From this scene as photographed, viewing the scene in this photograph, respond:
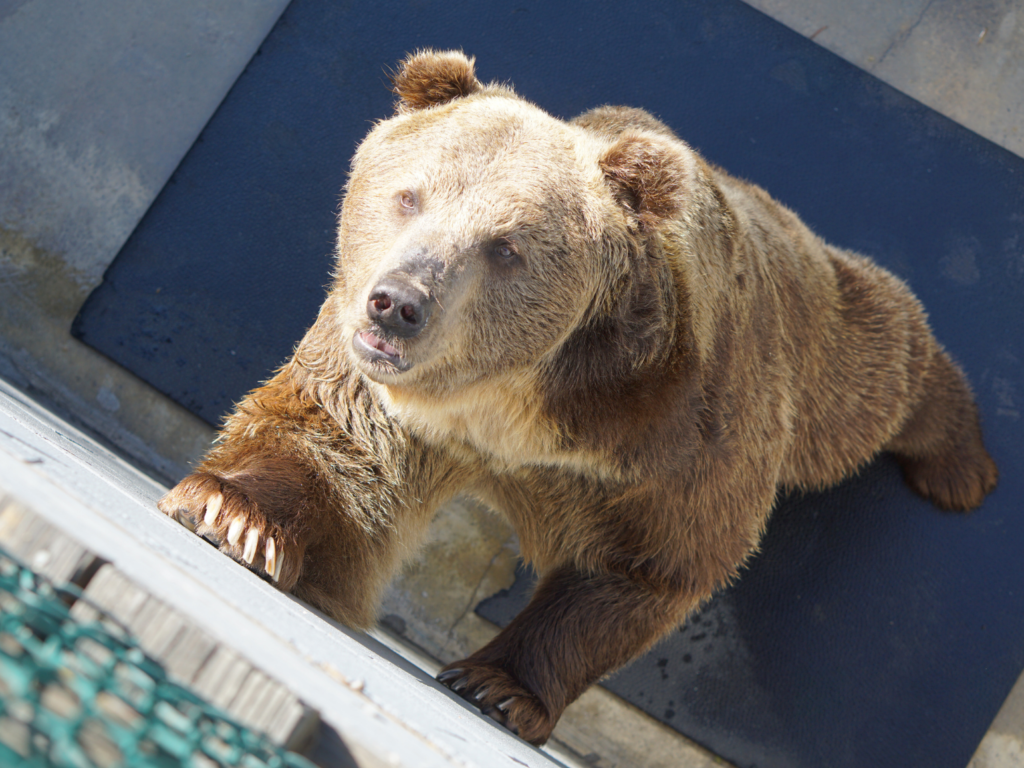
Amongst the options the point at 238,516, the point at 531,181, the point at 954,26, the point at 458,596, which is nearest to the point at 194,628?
the point at 238,516

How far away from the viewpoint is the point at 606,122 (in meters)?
2.87

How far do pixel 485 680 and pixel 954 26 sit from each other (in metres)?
4.31

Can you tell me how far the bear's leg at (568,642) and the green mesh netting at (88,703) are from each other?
1.48 meters

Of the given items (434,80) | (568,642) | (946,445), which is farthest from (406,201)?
(946,445)

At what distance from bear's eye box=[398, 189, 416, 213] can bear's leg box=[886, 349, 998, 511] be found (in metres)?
2.74

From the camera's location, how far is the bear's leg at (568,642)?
266 centimetres

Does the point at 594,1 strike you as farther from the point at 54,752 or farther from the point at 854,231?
the point at 54,752

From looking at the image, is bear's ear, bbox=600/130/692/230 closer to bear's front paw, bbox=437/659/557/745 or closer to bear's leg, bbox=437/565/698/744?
bear's leg, bbox=437/565/698/744

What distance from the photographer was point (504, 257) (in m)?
2.07

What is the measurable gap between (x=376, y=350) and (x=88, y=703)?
45.4 inches

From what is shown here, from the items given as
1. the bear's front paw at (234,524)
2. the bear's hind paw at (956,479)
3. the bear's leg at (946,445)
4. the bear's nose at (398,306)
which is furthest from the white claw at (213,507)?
the bear's hind paw at (956,479)

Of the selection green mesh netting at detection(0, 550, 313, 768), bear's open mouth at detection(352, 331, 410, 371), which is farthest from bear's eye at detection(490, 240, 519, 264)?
green mesh netting at detection(0, 550, 313, 768)

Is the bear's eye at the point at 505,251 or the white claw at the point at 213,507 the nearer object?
the bear's eye at the point at 505,251

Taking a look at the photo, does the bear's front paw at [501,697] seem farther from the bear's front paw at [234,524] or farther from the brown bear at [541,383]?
the bear's front paw at [234,524]
